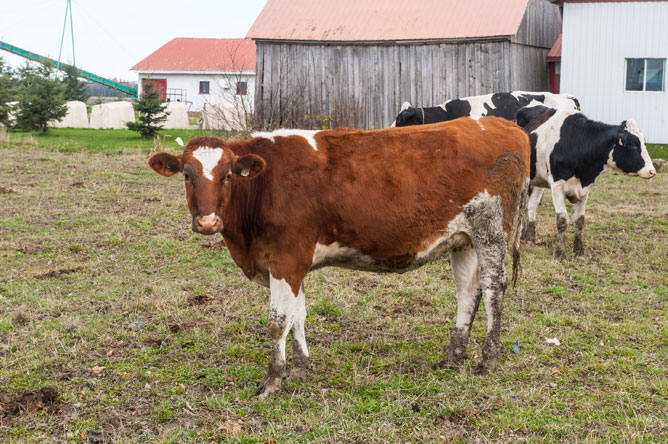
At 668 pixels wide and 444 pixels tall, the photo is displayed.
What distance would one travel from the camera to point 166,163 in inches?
193

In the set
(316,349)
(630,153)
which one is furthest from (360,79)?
(316,349)

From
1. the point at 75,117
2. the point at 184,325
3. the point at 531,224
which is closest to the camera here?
the point at 184,325

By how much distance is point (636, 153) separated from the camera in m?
9.42

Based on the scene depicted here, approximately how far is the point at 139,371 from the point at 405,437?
7.65 feet

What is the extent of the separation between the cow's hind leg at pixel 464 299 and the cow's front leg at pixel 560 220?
4.06 metres

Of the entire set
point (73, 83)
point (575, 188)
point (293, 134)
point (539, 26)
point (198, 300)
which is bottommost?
point (198, 300)

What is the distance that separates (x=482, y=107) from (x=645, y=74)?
34.1ft

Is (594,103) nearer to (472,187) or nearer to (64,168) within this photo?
(64,168)

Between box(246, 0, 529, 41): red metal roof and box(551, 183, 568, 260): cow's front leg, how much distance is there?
36.6ft

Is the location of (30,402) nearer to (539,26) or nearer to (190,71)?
(539,26)

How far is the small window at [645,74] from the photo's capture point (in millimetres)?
20469

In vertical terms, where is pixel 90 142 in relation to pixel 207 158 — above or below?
above

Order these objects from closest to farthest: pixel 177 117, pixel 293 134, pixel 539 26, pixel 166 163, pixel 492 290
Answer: pixel 166 163
pixel 293 134
pixel 492 290
pixel 539 26
pixel 177 117

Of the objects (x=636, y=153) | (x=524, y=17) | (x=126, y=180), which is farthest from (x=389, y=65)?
(x=636, y=153)
